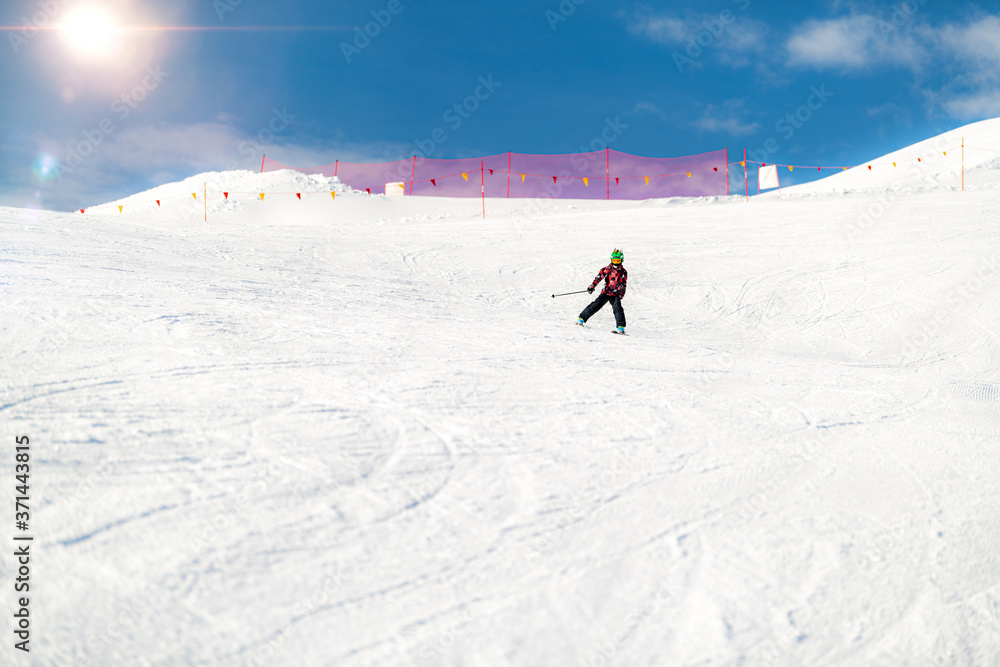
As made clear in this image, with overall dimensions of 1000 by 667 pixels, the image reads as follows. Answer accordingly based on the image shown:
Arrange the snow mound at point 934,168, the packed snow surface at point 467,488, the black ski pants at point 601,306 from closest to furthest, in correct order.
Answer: the packed snow surface at point 467,488 → the black ski pants at point 601,306 → the snow mound at point 934,168

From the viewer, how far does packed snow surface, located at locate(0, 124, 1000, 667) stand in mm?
2434

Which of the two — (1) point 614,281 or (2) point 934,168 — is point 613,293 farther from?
(2) point 934,168

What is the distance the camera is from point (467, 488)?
3.36 m


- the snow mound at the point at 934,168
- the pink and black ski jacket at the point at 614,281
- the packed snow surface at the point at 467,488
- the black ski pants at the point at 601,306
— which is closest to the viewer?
the packed snow surface at the point at 467,488

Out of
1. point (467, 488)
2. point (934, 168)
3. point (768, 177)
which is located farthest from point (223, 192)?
point (934, 168)

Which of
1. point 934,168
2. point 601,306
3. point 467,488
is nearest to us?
point 467,488

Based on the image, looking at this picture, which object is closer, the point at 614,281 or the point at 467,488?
the point at 467,488

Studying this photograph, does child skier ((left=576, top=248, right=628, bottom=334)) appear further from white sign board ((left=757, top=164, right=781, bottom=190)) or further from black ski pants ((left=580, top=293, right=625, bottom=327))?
white sign board ((left=757, top=164, right=781, bottom=190))

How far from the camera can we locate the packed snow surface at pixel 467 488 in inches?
95.8

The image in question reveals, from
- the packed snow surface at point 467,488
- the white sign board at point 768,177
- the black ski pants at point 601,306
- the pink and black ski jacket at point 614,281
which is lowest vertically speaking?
the packed snow surface at point 467,488

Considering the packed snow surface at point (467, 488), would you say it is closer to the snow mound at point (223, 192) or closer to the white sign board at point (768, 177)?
the white sign board at point (768, 177)

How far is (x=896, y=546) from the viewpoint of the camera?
10.2 feet

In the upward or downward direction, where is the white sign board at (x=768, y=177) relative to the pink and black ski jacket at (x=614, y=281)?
upward

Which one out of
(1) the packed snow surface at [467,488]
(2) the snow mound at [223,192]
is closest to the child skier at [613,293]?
(1) the packed snow surface at [467,488]
